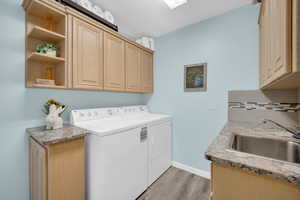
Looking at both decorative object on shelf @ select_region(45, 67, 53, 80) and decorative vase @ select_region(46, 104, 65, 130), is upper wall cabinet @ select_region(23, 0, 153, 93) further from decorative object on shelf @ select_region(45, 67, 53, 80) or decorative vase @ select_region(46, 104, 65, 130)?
decorative vase @ select_region(46, 104, 65, 130)

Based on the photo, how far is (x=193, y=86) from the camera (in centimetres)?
213

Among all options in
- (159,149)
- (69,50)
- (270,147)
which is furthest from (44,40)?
(270,147)

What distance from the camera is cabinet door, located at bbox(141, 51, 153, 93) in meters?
2.40

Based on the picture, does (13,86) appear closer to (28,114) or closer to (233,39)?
(28,114)

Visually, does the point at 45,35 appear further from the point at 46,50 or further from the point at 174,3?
the point at 174,3

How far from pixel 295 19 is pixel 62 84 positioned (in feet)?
6.02

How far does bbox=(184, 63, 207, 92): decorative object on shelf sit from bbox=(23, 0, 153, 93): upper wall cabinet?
1.19 metres

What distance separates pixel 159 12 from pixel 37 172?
240 cm

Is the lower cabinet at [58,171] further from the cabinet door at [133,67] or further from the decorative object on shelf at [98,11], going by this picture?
the decorative object on shelf at [98,11]

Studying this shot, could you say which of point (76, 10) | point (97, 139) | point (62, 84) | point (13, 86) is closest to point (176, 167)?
point (97, 139)

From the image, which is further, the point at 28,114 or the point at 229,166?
the point at 28,114

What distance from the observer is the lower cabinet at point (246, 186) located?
1.76ft

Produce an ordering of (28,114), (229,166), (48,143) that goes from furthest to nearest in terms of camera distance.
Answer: (28,114), (48,143), (229,166)

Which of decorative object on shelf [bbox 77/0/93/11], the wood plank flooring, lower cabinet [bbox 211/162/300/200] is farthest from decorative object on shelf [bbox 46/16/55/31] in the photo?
the wood plank flooring
